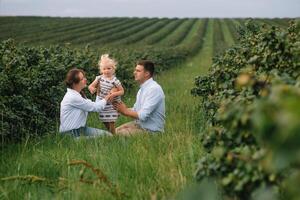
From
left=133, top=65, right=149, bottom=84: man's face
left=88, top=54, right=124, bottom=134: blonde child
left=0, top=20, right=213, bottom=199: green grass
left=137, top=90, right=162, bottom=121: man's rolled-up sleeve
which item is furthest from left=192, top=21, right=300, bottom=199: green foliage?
left=88, top=54, right=124, bottom=134: blonde child

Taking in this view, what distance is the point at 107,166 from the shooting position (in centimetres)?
427

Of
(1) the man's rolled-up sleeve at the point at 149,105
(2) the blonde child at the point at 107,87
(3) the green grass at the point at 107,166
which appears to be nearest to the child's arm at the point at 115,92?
(2) the blonde child at the point at 107,87

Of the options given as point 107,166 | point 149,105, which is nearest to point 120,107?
point 149,105

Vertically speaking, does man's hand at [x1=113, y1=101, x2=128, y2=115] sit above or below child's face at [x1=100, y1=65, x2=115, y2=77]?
below

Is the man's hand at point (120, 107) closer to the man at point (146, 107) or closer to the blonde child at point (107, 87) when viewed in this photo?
A: the man at point (146, 107)

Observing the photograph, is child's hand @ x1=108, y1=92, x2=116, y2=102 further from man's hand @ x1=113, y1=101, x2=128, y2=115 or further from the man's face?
the man's face

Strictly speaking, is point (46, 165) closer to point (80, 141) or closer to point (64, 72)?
point (80, 141)

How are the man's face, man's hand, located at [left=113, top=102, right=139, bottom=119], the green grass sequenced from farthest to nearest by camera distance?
the man's face, man's hand, located at [left=113, top=102, right=139, bottom=119], the green grass

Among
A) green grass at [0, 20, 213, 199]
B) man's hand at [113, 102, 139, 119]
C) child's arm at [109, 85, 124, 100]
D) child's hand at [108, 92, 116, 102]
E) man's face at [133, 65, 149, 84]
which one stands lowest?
green grass at [0, 20, 213, 199]

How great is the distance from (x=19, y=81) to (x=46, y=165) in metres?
2.52

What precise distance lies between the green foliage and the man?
1.28 m

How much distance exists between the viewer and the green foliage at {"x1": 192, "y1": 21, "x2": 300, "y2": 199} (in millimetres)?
933

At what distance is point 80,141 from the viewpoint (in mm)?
5812

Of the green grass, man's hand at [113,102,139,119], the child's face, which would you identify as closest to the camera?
the green grass
